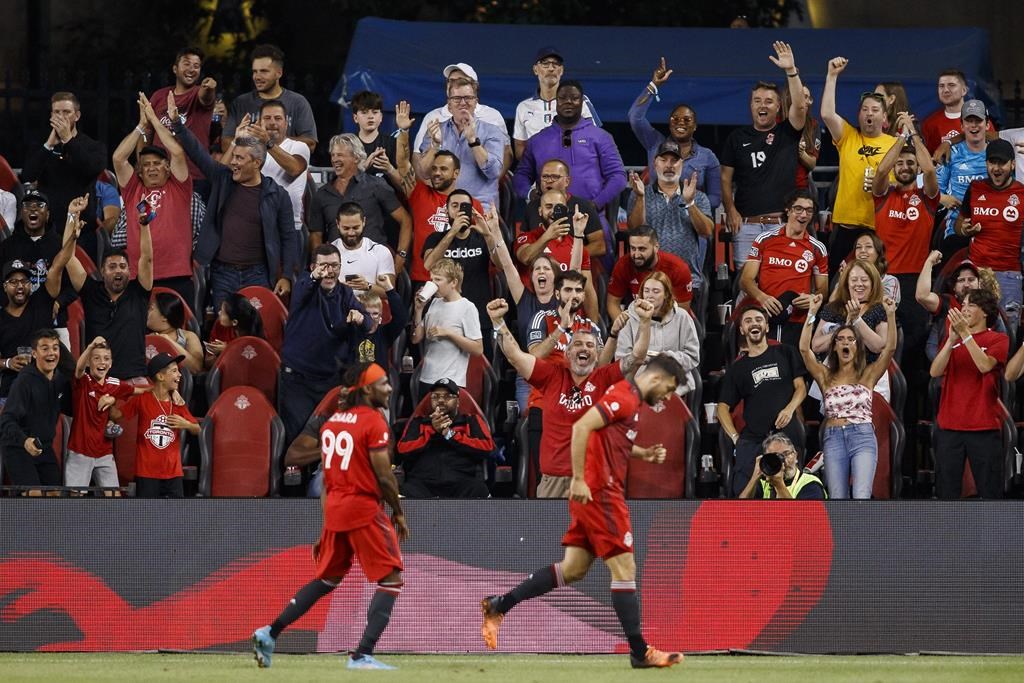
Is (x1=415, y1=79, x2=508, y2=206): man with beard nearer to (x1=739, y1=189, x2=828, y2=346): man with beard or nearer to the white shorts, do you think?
(x1=739, y1=189, x2=828, y2=346): man with beard

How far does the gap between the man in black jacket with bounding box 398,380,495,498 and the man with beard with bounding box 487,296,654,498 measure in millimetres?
517

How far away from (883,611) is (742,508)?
118 centimetres

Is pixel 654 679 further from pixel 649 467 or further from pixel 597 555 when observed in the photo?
pixel 649 467

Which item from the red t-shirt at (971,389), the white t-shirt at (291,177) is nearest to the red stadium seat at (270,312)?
the white t-shirt at (291,177)

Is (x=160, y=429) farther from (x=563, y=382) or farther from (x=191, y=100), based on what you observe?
(x=191, y=100)

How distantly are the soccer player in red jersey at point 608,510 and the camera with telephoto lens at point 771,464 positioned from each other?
6.20 feet

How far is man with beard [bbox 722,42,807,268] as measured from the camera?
1580 centimetres

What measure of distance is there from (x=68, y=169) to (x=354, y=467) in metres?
Answer: 6.50

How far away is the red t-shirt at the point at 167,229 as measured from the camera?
15.2 m

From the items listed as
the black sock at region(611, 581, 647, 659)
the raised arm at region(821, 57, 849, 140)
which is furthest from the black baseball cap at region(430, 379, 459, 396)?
the raised arm at region(821, 57, 849, 140)

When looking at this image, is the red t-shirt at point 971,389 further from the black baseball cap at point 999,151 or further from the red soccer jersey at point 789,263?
the black baseball cap at point 999,151

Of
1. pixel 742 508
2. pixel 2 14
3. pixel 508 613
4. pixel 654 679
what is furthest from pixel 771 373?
pixel 2 14

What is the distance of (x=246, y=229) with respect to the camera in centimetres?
1517

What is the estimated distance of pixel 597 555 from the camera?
35.8ft
